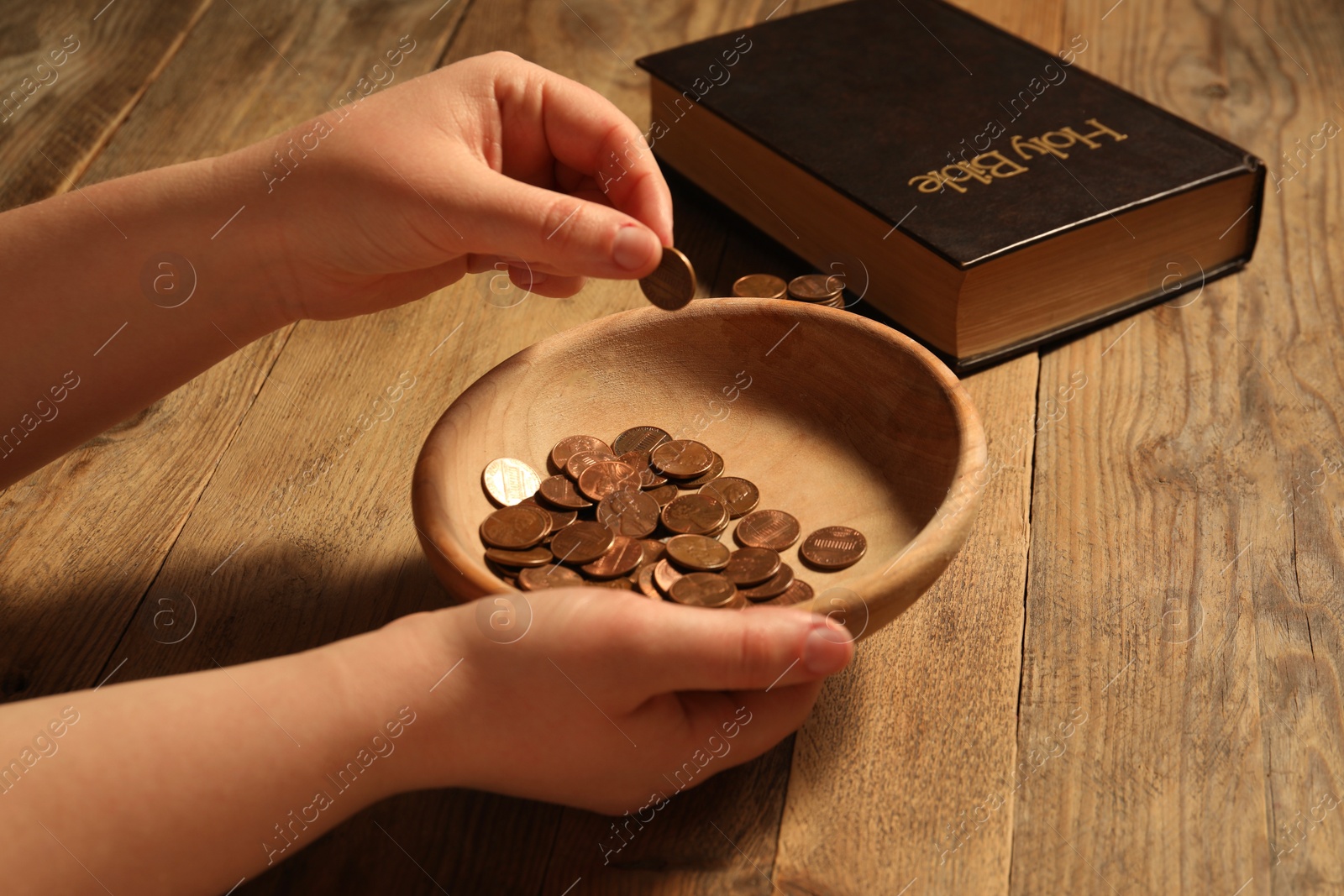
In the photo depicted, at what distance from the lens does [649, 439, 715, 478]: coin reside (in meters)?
1.12

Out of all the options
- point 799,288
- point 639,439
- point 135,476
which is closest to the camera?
point 639,439

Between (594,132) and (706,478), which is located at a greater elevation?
(594,132)

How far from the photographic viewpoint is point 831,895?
2.83 ft

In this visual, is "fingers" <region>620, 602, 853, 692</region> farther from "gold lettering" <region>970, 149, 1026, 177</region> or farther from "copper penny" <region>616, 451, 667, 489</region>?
"gold lettering" <region>970, 149, 1026, 177</region>

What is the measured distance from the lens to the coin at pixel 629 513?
1052 millimetres

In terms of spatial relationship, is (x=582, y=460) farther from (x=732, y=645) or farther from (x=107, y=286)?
(x=107, y=286)

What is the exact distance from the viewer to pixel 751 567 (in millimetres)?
979

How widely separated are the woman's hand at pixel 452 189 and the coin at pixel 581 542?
0.78 ft

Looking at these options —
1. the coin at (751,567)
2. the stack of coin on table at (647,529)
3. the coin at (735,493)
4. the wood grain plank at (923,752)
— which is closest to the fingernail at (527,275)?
the stack of coin on table at (647,529)

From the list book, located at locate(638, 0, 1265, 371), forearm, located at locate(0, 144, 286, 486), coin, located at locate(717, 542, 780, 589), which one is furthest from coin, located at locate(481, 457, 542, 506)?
book, located at locate(638, 0, 1265, 371)

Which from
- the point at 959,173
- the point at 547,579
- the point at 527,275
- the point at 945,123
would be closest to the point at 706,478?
the point at 547,579

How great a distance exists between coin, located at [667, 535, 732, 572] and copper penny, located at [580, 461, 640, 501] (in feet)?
0.30

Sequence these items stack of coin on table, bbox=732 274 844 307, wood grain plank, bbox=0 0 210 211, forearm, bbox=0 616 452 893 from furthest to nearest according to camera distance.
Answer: wood grain plank, bbox=0 0 210 211, stack of coin on table, bbox=732 274 844 307, forearm, bbox=0 616 452 893

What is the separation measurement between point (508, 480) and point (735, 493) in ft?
0.73
